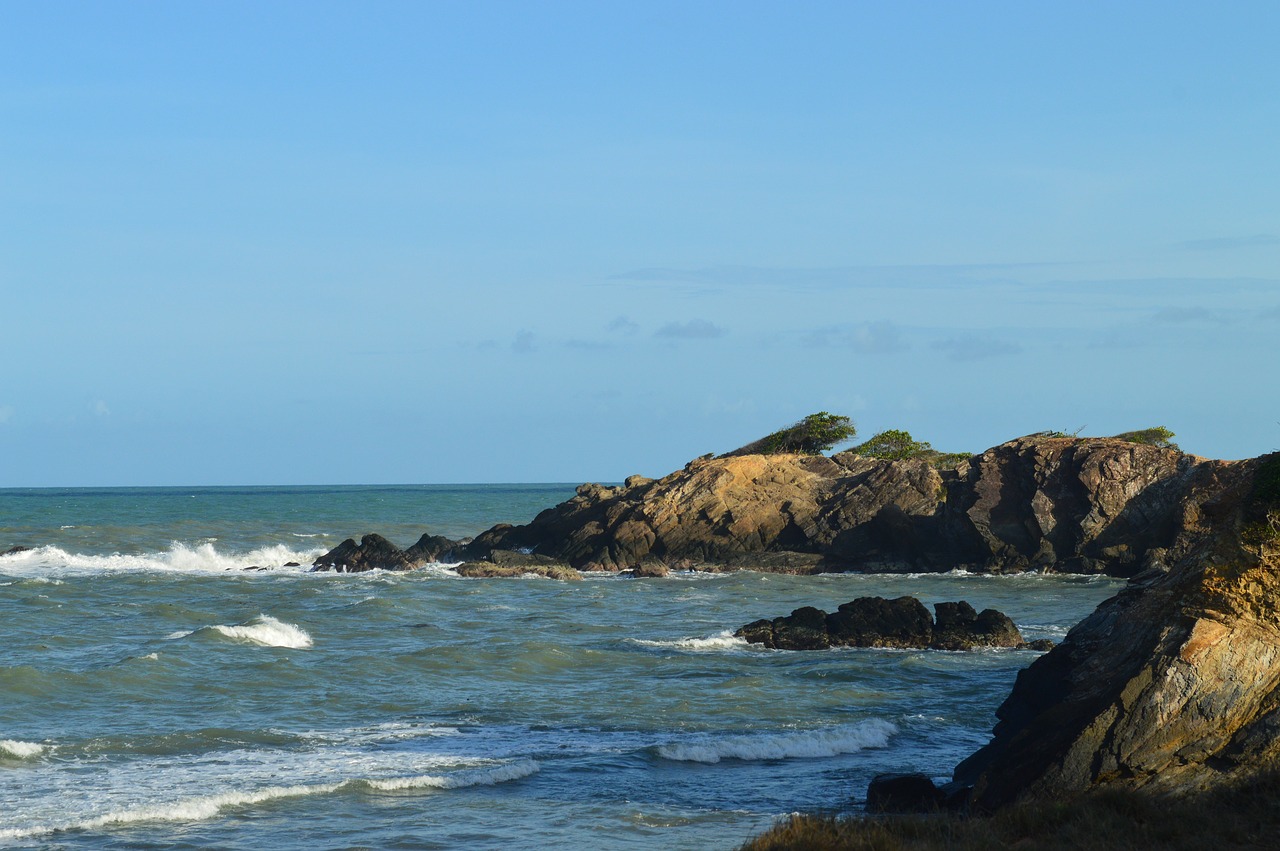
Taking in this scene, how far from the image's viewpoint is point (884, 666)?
86.7 feet

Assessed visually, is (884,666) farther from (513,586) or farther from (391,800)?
(513,586)

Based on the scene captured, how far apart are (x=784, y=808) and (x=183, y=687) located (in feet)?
45.4

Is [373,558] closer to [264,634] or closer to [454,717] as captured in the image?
[264,634]

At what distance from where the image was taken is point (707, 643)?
3003 cm

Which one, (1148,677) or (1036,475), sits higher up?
(1036,475)

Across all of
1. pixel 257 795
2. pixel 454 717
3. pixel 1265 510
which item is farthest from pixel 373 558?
pixel 1265 510

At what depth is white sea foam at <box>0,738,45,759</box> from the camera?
1842 cm

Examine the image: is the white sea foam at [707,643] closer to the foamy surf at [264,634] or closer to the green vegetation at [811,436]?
the foamy surf at [264,634]

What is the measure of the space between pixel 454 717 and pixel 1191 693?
12.7m

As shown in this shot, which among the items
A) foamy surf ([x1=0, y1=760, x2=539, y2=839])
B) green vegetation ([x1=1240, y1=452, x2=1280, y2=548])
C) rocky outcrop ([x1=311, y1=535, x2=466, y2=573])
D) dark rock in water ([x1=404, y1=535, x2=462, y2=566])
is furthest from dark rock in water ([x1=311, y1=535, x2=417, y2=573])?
green vegetation ([x1=1240, y1=452, x2=1280, y2=548])

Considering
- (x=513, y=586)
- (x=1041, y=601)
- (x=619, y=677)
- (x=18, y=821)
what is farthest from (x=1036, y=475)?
(x=18, y=821)

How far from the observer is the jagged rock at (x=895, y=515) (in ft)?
160

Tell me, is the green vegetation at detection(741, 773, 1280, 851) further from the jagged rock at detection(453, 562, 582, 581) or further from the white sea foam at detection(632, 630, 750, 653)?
the jagged rock at detection(453, 562, 582, 581)

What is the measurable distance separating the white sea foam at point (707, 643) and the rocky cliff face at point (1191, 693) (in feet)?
48.8
